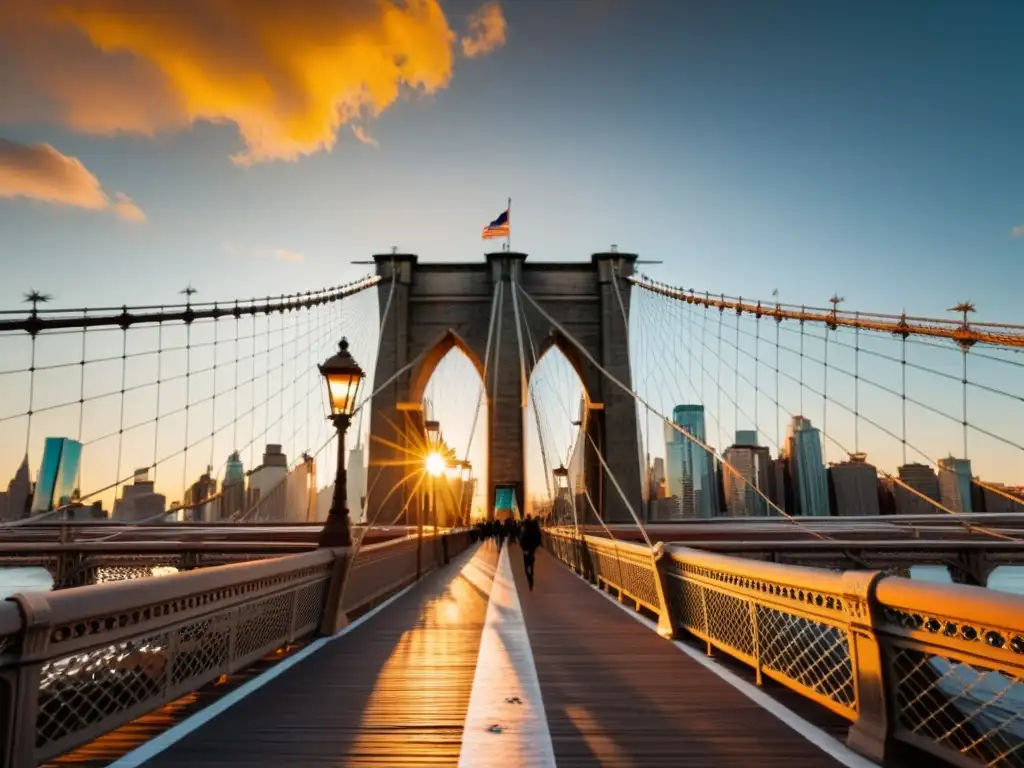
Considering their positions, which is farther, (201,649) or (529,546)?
(529,546)

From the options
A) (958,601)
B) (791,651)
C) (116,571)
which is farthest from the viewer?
(116,571)

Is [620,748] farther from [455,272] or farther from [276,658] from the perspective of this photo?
[455,272]

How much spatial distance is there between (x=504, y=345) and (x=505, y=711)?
Result: 33.4 meters

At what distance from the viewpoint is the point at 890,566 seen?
23.4 meters

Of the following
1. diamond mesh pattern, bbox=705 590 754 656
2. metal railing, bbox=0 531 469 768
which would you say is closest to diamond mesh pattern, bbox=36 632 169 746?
metal railing, bbox=0 531 469 768

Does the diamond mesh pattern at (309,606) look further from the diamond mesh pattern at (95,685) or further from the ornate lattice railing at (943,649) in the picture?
the ornate lattice railing at (943,649)

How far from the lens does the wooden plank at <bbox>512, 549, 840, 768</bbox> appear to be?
3730mm

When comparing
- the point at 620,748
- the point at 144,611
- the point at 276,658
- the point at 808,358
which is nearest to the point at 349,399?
the point at 276,658

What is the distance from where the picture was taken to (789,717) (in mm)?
4363

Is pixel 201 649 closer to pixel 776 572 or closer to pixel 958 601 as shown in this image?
pixel 776 572

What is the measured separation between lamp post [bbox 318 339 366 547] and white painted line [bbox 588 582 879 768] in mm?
4021

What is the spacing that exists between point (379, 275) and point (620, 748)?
128 ft

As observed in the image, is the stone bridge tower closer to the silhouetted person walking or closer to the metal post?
the silhouetted person walking

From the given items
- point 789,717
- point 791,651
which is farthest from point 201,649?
point 791,651
